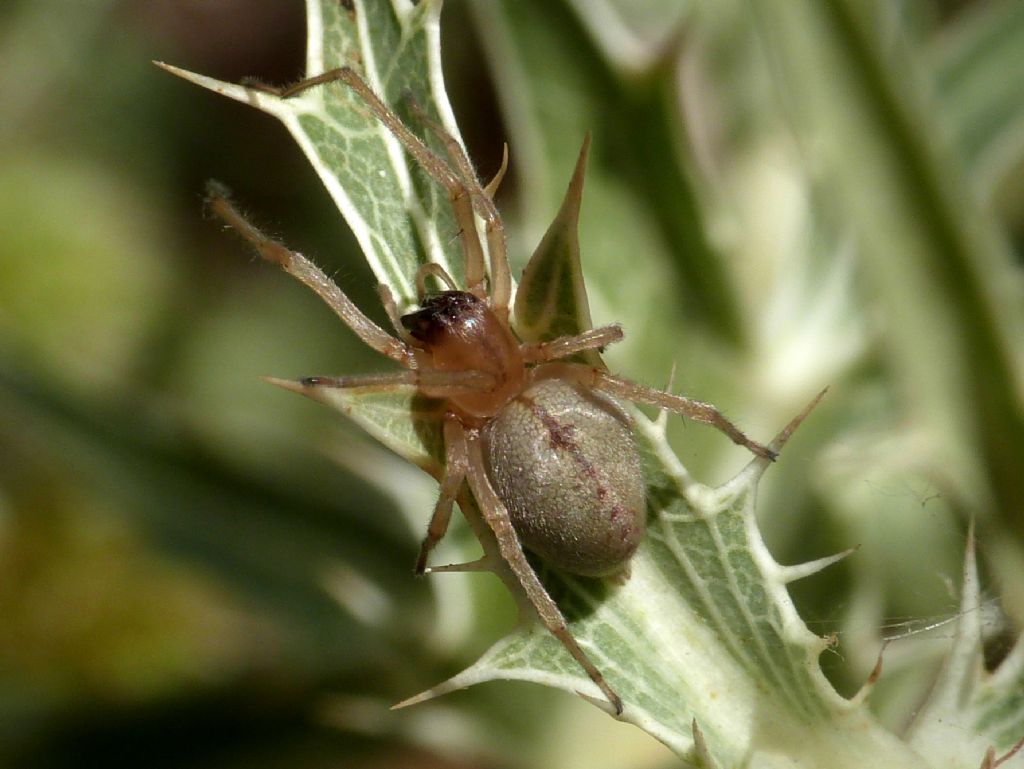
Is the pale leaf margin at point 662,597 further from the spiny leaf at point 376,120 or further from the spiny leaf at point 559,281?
the spiny leaf at point 559,281

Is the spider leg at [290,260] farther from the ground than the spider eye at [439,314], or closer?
farther from the ground

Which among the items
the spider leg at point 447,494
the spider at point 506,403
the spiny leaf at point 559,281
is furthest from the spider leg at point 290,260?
the spiny leaf at point 559,281

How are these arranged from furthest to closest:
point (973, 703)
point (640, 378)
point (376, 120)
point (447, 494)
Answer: point (640, 378)
point (447, 494)
point (376, 120)
point (973, 703)

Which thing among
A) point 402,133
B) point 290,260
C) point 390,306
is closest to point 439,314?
point 390,306

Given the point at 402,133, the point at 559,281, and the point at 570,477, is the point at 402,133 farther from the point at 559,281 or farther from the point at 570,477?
the point at 570,477

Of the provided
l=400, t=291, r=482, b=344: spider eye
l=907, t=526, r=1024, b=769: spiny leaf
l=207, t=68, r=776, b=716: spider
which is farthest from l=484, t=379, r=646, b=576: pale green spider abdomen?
l=907, t=526, r=1024, b=769: spiny leaf

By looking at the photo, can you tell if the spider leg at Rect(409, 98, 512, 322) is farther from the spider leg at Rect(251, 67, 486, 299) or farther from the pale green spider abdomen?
the pale green spider abdomen

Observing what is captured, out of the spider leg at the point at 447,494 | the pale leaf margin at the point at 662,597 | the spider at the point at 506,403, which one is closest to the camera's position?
the pale leaf margin at the point at 662,597


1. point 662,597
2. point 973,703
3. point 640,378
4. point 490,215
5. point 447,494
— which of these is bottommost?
point 973,703

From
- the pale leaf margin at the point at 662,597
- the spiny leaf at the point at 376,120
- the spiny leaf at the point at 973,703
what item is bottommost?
the spiny leaf at the point at 973,703
